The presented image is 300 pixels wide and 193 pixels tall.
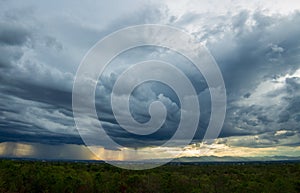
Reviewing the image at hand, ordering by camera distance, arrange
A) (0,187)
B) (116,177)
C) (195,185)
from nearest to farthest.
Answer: (0,187), (195,185), (116,177)

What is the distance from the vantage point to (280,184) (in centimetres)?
4931

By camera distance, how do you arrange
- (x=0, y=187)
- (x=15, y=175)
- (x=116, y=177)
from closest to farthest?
1. (x=0, y=187)
2. (x=15, y=175)
3. (x=116, y=177)

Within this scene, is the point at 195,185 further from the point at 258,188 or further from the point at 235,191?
the point at 258,188

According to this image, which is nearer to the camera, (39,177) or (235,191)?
(235,191)

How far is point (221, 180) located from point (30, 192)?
36370 millimetres

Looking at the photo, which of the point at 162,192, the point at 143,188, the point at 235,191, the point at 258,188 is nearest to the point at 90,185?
the point at 143,188

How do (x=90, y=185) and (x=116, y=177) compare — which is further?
(x=116, y=177)

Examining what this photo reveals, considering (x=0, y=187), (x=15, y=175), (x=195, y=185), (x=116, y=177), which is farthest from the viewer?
(x=116, y=177)

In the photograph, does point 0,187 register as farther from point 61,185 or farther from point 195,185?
point 195,185

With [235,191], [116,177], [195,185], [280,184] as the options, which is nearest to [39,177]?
[116,177]

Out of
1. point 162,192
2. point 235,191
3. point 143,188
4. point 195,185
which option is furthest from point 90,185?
point 235,191

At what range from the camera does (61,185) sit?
54.7 m

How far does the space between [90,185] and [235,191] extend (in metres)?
24.5

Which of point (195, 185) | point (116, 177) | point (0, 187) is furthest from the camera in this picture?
point (116, 177)
